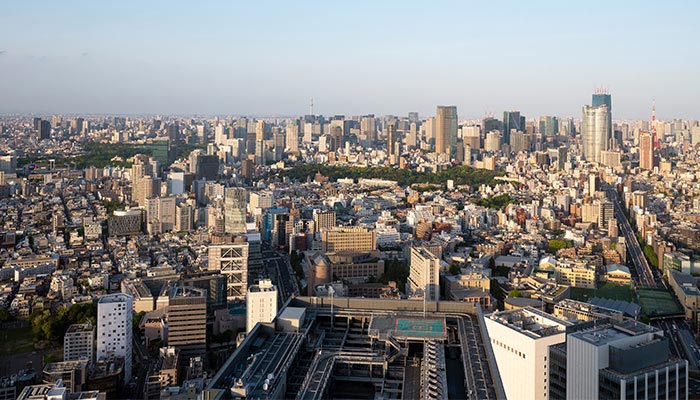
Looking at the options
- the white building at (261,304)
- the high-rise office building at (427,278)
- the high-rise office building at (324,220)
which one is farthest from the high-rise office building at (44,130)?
the white building at (261,304)

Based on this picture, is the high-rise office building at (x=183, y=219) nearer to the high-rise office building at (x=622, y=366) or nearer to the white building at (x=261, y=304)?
the white building at (x=261, y=304)

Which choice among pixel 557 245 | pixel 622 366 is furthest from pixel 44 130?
pixel 622 366

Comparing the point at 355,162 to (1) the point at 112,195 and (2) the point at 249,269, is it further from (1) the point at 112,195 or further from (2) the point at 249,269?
(2) the point at 249,269

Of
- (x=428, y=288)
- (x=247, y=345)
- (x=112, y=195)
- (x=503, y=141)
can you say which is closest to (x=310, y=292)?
(x=428, y=288)

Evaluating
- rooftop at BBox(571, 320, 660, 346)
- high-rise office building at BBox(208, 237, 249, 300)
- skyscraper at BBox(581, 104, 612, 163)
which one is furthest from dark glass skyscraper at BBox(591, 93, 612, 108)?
rooftop at BBox(571, 320, 660, 346)

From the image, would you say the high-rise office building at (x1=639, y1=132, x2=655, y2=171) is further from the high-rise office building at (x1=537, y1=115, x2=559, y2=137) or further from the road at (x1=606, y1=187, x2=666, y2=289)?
the high-rise office building at (x1=537, y1=115, x2=559, y2=137)
